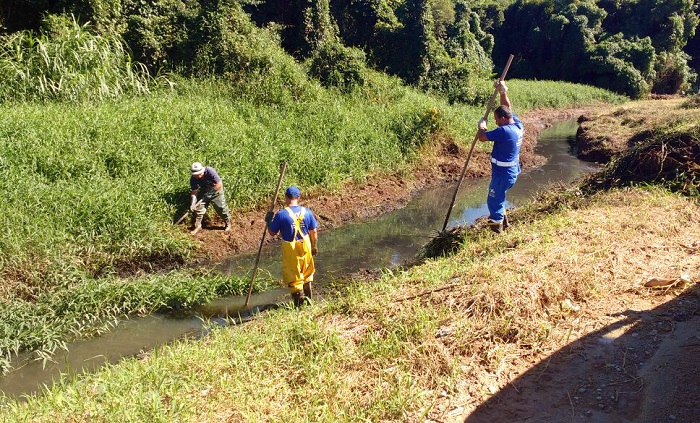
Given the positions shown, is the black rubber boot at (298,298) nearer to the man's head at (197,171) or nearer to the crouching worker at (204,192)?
the crouching worker at (204,192)

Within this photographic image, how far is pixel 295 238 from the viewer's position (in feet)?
18.6

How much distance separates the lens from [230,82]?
12.4 meters

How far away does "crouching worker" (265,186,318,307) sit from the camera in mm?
5605

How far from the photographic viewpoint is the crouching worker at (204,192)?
813cm

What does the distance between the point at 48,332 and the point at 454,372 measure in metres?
4.49

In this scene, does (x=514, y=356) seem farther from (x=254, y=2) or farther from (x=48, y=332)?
(x=254, y=2)

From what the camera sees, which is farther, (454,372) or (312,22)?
(312,22)

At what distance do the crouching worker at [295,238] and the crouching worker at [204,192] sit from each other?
2790mm

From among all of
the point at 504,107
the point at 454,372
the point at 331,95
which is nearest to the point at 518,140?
the point at 504,107

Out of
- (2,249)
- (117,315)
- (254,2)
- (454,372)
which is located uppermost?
(254,2)

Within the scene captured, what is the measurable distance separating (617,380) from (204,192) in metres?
6.56

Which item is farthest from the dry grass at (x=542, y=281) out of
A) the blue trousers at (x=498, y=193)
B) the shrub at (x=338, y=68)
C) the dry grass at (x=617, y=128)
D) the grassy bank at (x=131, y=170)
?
the dry grass at (x=617, y=128)

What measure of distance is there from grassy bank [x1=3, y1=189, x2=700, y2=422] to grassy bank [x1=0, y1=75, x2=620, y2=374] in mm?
2192

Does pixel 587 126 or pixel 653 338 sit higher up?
pixel 653 338
